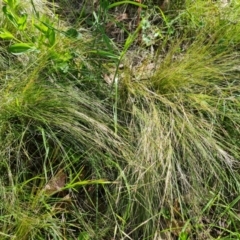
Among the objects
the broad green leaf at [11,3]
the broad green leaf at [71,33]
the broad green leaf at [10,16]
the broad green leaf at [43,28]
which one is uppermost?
the broad green leaf at [11,3]

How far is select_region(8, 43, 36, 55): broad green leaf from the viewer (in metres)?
2.11

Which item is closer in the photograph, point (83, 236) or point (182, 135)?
point (83, 236)

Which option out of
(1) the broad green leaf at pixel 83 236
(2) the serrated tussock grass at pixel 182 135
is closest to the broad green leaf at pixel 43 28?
(2) the serrated tussock grass at pixel 182 135

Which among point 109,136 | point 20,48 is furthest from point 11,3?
point 109,136

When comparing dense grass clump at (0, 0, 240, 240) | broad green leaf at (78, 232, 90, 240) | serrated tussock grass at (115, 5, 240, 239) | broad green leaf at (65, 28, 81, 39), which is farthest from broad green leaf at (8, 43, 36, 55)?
broad green leaf at (78, 232, 90, 240)

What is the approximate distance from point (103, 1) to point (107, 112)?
1.48 ft

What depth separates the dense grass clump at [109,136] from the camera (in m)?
2.07

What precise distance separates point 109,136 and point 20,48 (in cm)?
50

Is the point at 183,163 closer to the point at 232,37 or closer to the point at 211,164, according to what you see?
the point at 211,164

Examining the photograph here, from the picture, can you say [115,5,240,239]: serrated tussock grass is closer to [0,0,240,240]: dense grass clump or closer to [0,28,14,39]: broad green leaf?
[0,0,240,240]: dense grass clump

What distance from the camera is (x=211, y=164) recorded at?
2195 millimetres

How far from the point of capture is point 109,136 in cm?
213

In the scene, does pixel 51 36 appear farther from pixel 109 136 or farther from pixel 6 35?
pixel 109 136

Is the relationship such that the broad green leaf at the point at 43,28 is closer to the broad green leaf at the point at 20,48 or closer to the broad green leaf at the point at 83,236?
the broad green leaf at the point at 20,48
